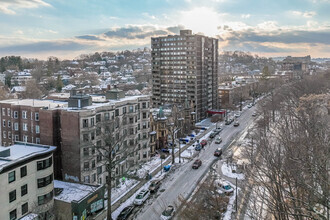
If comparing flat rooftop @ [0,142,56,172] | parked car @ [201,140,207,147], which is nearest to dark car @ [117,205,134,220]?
flat rooftop @ [0,142,56,172]

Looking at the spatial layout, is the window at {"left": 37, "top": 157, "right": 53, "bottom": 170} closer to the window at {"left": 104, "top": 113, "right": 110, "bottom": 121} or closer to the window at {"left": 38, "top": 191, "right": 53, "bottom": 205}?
the window at {"left": 38, "top": 191, "right": 53, "bottom": 205}

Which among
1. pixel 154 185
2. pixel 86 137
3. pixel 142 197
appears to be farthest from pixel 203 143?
pixel 86 137

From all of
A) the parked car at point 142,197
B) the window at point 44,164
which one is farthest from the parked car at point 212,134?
the window at point 44,164

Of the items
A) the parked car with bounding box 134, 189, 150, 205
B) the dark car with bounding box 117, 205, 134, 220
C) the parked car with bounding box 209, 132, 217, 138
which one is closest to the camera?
the dark car with bounding box 117, 205, 134, 220

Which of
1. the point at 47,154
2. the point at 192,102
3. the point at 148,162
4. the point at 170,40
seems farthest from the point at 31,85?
the point at 47,154

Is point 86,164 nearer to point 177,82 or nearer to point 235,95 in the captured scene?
point 177,82

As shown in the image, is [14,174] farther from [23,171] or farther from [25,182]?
[25,182]
